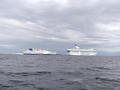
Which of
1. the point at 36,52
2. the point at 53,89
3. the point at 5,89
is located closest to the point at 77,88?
the point at 53,89

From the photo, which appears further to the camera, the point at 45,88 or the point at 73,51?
the point at 73,51

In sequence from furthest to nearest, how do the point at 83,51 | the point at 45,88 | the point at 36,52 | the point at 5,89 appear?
the point at 36,52, the point at 83,51, the point at 45,88, the point at 5,89

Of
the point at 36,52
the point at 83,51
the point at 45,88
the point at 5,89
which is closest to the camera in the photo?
the point at 5,89

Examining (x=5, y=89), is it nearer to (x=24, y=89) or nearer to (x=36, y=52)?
(x=24, y=89)

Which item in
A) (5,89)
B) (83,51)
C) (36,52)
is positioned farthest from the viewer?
(36,52)

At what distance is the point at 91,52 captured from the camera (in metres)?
149

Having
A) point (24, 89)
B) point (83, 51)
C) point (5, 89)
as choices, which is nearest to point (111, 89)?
point (24, 89)

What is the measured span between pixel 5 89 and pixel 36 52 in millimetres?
157996

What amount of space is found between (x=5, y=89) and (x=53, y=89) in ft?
11.4

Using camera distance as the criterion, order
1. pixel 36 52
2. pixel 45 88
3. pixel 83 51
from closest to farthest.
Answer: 1. pixel 45 88
2. pixel 83 51
3. pixel 36 52

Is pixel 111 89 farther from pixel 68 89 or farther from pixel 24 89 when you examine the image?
pixel 24 89

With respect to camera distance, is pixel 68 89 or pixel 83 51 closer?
pixel 68 89

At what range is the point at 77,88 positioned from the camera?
8594 millimetres

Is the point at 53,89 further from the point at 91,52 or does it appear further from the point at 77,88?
the point at 91,52
